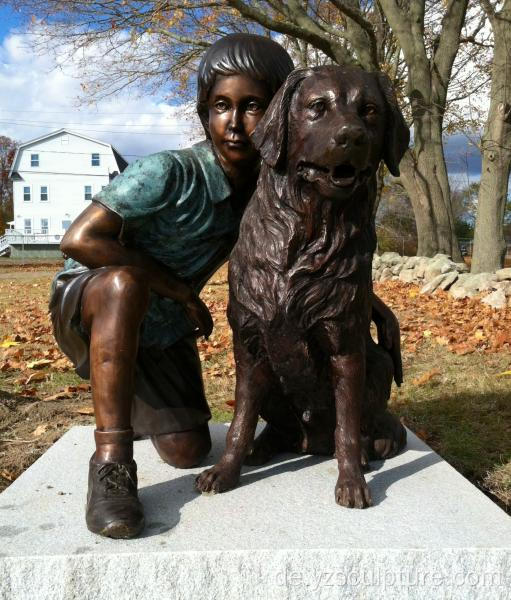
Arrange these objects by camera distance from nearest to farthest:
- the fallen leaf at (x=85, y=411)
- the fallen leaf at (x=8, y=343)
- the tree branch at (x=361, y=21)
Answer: the fallen leaf at (x=85, y=411), the fallen leaf at (x=8, y=343), the tree branch at (x=361, y=21)

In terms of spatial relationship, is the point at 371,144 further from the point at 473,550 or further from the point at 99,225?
the point at 473,550

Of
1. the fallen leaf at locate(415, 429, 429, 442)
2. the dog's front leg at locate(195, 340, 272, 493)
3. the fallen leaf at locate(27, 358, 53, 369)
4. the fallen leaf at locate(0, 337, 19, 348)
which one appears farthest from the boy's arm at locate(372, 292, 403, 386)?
the fallen leaf at locate(0, 337, 19, 348)

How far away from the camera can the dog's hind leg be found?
2.46 metres

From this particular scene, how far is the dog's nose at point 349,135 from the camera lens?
1.79 meters

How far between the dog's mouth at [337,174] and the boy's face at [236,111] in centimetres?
46

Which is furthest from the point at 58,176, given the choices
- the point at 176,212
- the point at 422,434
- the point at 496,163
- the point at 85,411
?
the point at 176,212

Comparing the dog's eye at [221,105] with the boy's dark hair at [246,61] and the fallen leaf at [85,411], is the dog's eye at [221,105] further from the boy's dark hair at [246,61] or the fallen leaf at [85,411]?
the fallen leaf at [85,411]

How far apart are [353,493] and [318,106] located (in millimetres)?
1326

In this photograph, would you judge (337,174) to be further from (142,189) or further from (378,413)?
(378,413)

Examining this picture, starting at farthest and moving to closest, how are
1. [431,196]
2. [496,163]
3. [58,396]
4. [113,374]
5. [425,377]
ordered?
[431,196]
[496,163]
[425,377]
[58,396]
[113,374]

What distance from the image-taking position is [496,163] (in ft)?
32.3

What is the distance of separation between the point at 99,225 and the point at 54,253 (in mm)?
33509

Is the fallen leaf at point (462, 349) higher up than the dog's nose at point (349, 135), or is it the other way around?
the dog's nose at point (349, 135)

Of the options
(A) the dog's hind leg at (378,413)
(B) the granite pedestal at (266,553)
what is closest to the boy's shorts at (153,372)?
(B) the granite pedestal at (266,553)
